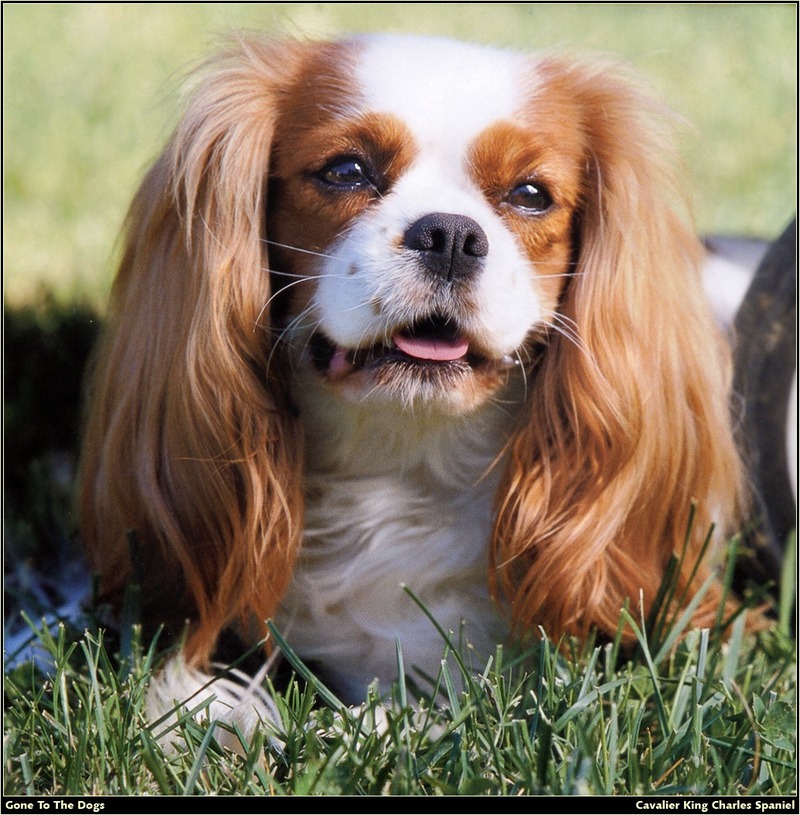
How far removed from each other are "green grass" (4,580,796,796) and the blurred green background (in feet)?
2.94

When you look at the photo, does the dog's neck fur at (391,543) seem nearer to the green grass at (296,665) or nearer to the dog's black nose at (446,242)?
the green grass at (296,665)

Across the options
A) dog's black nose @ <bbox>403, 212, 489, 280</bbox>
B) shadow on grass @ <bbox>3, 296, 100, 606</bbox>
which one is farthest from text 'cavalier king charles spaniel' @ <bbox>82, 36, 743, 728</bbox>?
shadow on grass @ <bbox>3, 296, 100, 606</bbox>

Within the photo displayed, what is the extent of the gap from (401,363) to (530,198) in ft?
1.07

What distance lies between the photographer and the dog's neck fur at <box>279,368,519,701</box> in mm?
1801

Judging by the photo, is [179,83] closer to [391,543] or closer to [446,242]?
[446,242]

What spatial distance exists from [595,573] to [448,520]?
25 centimetres

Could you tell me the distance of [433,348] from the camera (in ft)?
5.39

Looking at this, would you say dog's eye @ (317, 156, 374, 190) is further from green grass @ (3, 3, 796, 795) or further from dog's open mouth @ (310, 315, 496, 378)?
green grass @ (3, 3, 796, 795)

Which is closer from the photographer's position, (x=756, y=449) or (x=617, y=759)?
(x=617, y=759)

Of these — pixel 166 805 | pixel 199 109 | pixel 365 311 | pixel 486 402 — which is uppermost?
pixel 199 109

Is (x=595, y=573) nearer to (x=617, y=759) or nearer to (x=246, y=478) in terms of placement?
(x=617, y=759)

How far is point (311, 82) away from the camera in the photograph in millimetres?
1717

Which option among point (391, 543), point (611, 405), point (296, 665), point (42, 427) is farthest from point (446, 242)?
point (42, 427)

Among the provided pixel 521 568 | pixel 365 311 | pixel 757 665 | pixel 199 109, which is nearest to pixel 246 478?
pixel 365 311
